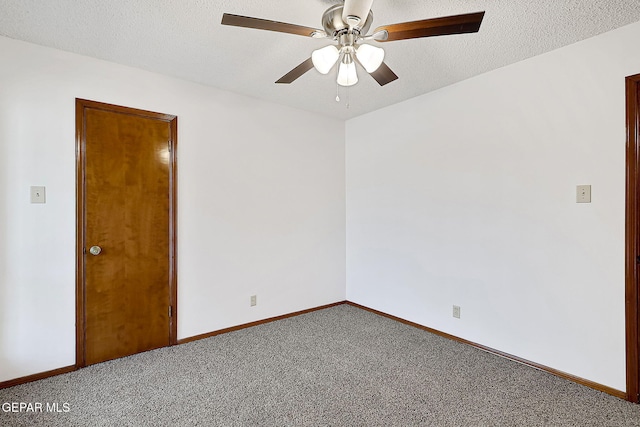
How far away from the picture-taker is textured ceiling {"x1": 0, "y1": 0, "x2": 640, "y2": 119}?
1.90 meters

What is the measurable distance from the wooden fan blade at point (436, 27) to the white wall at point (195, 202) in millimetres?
2141

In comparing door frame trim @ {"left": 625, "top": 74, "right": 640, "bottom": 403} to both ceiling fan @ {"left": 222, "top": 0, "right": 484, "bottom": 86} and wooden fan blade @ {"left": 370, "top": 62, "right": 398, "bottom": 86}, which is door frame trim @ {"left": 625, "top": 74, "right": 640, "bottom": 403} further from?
wooden fan blade @ {"left": 370, "top": 62, "right": 398, "bottom": 86}

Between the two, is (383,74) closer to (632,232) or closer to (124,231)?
(632,232)

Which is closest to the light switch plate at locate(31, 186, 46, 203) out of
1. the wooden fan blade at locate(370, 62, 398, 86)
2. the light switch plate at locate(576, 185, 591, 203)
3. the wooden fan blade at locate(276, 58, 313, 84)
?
the wooden fan blade at locate(276, 58, 313, 84)

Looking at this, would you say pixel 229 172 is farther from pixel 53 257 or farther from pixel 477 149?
pixel 477 149

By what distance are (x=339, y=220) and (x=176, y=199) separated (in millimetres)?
2039

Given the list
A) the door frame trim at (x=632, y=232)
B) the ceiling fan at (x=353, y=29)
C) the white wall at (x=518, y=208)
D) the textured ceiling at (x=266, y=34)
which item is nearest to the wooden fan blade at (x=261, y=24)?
the ceiling fan at (x=353, y=29)

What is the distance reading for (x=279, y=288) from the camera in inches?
145

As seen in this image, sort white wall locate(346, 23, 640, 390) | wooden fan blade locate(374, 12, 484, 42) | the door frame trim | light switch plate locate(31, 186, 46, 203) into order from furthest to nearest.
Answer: light switch plate locate(31, 186, 46, 203), white wall locate(346, 23, 640, 390), the door frame trim, wooden fan blade locate(374, 12, 484, 42)

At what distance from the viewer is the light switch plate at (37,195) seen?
2342 mm

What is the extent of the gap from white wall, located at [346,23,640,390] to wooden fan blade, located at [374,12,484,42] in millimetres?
1395

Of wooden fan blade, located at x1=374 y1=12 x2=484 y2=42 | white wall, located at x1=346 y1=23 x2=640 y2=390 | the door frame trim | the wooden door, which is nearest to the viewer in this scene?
wooden fan blade, located at x1=374 y1=12 x2=484 y2=42

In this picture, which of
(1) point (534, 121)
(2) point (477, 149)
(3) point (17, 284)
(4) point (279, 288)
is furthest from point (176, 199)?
(1) point (534, 121)

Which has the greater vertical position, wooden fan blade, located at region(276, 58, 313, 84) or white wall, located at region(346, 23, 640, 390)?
wooden fan blade, located at region(276, 58, 313, 84)
